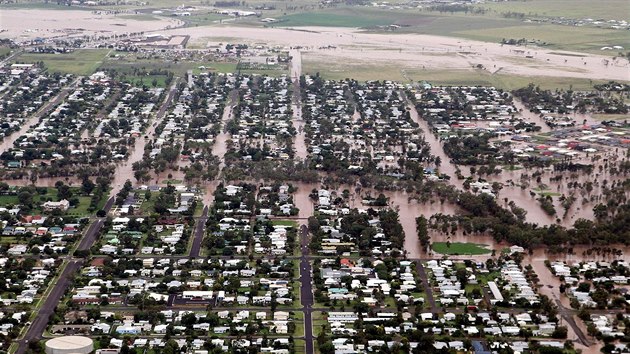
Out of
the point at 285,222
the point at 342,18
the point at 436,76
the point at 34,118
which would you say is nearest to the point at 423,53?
the point at 436,76

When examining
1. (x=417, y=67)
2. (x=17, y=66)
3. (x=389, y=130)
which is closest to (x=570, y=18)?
(x=417, y=67)

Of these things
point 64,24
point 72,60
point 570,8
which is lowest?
point 72,60

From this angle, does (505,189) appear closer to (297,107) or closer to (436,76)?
(297,107)

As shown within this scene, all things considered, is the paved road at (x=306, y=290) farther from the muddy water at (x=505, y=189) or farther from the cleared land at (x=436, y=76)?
the cleared land at (x=436, y=76)

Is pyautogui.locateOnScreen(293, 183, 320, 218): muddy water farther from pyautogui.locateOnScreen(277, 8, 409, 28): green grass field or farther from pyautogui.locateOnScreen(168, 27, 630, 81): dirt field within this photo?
pyautogui.locateOnScreen(277, 8, 409, 28): green grass field

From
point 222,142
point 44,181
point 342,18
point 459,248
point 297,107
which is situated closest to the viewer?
point 459,248

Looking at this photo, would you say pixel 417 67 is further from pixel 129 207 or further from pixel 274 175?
pixel 129 207

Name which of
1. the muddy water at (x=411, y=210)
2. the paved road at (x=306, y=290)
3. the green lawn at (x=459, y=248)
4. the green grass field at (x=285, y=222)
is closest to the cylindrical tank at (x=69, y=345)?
the paved road at (x=306, y=290)

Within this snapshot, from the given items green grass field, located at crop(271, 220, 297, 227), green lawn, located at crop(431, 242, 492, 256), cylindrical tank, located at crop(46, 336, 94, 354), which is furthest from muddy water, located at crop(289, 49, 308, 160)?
cylindrical tank, located at crop(46, 336, 94, 354)
